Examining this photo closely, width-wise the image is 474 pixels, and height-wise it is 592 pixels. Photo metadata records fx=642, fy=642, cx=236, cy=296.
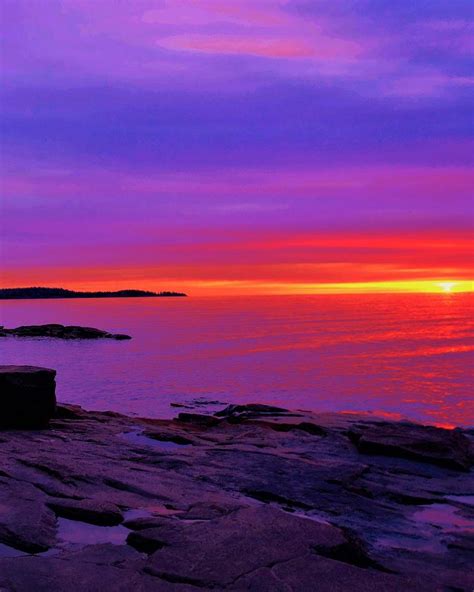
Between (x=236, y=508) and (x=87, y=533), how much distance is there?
7.95 ft

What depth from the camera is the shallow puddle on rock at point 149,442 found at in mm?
16619

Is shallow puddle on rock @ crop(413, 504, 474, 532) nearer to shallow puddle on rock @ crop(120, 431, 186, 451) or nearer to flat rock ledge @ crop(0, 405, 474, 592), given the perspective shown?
flat rock ledge @ crop(0, 405, 474, 592)

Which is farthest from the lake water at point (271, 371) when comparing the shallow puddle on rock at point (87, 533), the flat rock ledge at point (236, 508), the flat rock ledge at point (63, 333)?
the shallow puddle on rock at point (87, 533)

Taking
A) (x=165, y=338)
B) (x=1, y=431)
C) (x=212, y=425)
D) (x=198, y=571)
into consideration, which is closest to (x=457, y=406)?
(x=212, y=425)

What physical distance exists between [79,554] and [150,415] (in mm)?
19129

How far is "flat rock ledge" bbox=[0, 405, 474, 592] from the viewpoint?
7.64 meters

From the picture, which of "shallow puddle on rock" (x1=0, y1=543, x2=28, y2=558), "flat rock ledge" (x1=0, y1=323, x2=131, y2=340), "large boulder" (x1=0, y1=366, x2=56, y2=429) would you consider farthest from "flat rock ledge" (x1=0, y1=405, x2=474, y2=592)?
"flat rock ledge" (x1=0, y1=323, x2=131, y2=340)

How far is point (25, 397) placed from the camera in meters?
17.1

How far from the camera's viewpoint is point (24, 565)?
766cm

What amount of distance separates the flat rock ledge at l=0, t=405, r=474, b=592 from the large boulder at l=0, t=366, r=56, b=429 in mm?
495

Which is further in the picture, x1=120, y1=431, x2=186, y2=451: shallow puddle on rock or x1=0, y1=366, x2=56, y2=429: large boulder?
x1=0, y1=366, x2=56, y2=429: large boulder

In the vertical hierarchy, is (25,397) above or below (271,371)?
above

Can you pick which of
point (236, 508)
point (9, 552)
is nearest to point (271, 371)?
point (236, 508)

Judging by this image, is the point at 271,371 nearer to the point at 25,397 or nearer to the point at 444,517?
the point at 25,397
